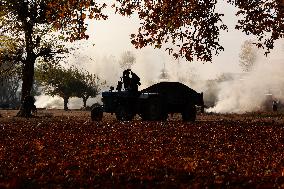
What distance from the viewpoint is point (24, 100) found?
28453 mm

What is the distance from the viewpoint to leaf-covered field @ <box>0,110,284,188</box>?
573cm

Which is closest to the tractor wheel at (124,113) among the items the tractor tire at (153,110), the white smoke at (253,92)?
the tractor tire at (153,110)

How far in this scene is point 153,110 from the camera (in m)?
18.8

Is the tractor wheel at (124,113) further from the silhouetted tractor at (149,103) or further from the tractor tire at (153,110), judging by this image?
the tractor tire at (153,110)

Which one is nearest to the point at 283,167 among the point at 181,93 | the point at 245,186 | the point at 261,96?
the point at 245,186

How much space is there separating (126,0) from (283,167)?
9.65 m

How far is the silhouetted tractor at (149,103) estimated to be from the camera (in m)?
18.7

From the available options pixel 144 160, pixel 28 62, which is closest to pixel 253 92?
pixel 28 62

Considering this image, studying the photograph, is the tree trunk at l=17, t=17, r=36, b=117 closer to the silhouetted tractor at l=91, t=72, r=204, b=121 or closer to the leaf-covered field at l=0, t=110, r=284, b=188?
the silhouetted tractor at l=91, t=72, r=204, b=121

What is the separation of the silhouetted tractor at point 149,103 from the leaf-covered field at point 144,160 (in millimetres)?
6870

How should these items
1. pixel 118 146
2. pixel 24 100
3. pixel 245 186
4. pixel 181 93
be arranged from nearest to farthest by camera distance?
pixel 245 186
pixel 118 146
pixel 181 93
pixel 24 100

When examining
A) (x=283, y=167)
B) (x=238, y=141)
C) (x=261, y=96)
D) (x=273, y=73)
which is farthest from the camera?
(x=273, y=73)

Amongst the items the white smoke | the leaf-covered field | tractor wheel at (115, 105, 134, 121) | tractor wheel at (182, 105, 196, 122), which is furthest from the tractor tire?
the white smoke

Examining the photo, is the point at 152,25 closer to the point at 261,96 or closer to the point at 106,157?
the point at 106,157
